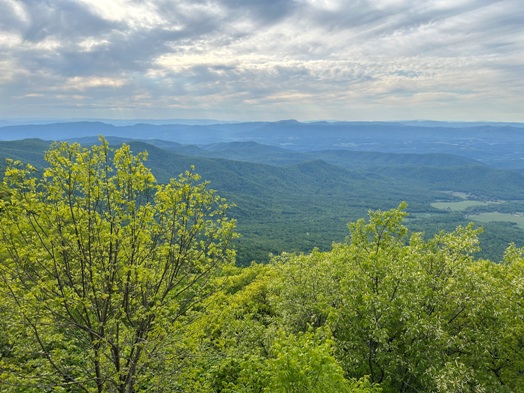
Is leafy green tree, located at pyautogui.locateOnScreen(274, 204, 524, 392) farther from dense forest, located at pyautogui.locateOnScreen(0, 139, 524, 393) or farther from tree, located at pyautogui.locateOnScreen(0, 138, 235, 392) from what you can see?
tree, located at pyautogui.locateOnScreen(0, 138, 235, 392)

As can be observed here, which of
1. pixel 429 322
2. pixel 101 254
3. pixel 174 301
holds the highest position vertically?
pixel 101 254

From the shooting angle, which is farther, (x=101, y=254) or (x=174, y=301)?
(x=174, y=301)

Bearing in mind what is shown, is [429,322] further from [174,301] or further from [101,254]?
[101,254]

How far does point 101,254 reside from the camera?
1595cm

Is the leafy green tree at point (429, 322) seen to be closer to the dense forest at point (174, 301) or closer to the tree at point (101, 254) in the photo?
the dense forest at point (174, 301)

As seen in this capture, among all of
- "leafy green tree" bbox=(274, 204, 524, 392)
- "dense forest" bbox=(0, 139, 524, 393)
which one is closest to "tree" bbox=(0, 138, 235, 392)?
"dense forest" bbox=(0, 139, 524, 393)

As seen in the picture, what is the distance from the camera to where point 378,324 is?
20.1 metres

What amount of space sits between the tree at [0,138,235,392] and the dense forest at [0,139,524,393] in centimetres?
9

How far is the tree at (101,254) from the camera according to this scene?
14312mm

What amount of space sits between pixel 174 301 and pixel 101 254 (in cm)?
414

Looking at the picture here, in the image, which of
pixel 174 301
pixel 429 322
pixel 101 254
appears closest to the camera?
pixel 101 254

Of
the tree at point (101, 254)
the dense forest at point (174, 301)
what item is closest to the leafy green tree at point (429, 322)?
the dense forest at point (174, 301)

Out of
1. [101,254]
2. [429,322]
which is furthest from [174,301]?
[429,322]

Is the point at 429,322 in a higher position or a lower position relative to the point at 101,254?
lower
